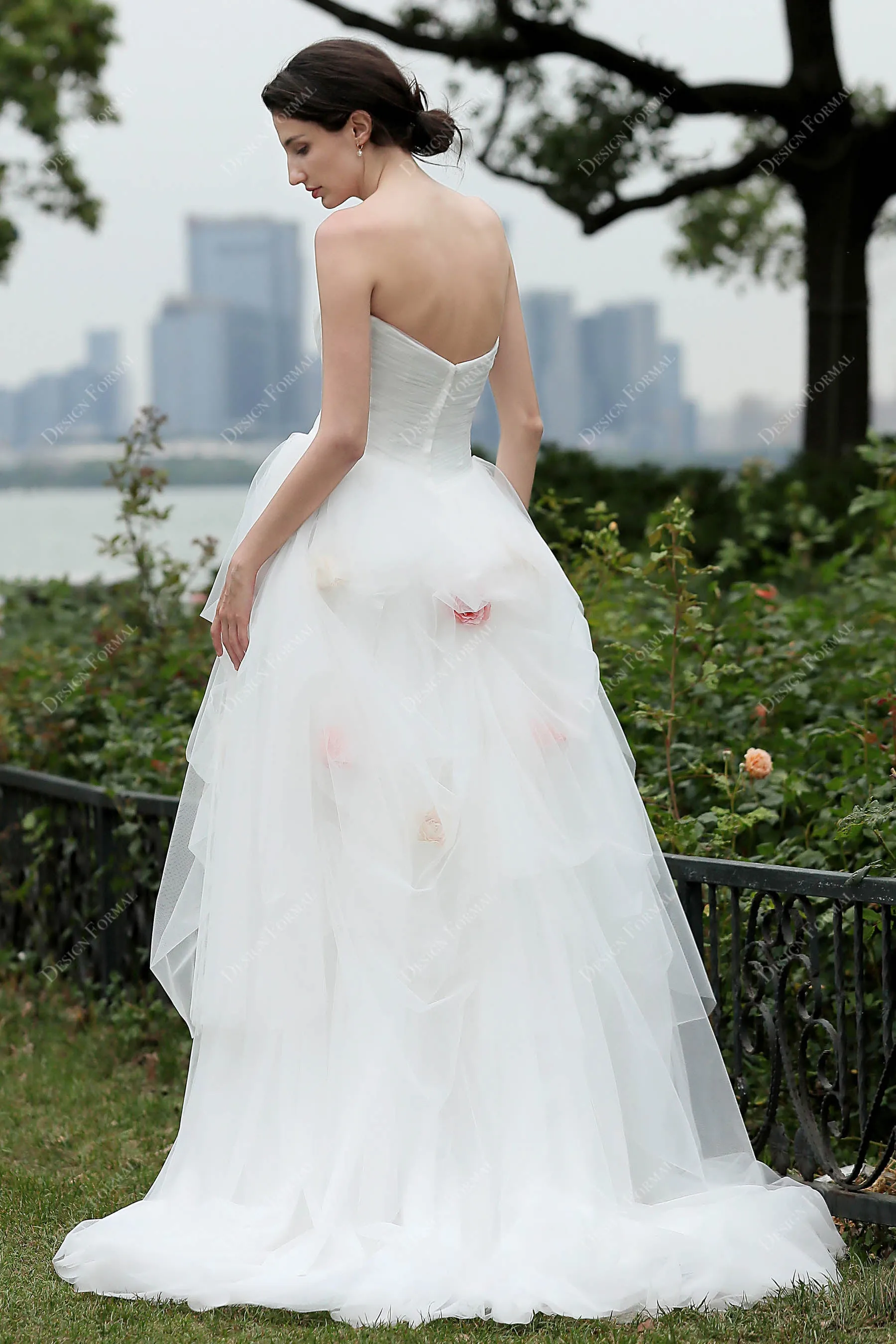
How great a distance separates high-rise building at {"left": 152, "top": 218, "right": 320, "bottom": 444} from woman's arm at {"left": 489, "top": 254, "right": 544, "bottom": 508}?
5534 millimetres

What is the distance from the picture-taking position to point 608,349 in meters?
11.2

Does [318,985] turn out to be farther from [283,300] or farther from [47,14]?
[47,14]

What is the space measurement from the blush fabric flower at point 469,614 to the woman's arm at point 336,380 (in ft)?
1.11

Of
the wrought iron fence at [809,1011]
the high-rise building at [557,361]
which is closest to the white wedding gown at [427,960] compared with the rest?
the wrought iron fence at [809,1011]

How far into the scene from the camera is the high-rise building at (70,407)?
18.8 ft

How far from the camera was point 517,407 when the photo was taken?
3.14 m

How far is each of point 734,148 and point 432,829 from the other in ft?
31.2

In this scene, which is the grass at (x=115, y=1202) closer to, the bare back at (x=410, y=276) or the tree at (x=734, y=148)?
the bare back at (x=410, y=276)

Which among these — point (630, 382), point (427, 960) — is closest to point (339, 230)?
point (427, 960)

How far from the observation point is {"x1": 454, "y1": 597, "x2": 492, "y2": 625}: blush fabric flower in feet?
8.91

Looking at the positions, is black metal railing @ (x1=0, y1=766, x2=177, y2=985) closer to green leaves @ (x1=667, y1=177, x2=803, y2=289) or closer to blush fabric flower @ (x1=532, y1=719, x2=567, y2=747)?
blush fabric flower @ (x1=532, y1=719, x2=567, y2=747)

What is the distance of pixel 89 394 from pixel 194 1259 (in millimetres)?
3922

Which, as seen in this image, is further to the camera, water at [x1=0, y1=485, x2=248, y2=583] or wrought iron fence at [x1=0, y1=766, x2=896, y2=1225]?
water at [x1=0, y1=485, x2=248, y2=583]

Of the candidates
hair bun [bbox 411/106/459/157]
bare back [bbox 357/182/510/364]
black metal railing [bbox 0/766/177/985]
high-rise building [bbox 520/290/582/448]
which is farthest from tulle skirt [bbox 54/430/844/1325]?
high-rise building [bbox 520/290/582/448]
